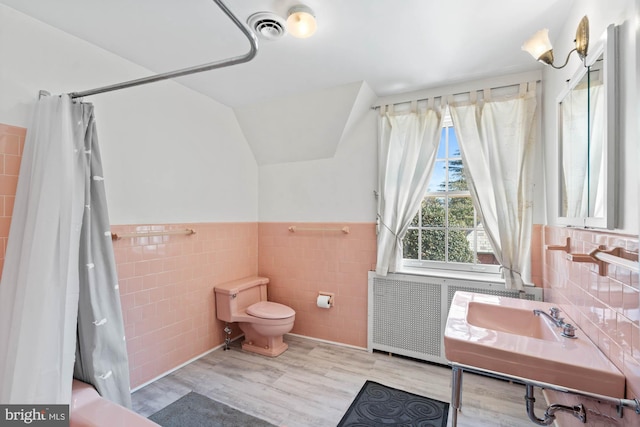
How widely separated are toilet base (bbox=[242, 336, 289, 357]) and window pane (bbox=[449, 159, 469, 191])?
6.97ft

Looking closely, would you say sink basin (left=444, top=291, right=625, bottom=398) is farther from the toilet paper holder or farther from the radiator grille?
the toilet paper holder

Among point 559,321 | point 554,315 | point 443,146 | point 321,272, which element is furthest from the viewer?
point 321,272

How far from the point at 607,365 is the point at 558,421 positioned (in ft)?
3.18

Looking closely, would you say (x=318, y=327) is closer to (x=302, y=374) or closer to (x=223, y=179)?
(x=302, y=374)

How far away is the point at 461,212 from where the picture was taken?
2580 millimetres

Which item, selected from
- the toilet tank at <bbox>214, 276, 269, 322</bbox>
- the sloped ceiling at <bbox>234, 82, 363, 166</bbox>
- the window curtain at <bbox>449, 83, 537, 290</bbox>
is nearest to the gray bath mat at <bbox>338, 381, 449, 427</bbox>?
the window curtain at <bbox>449, 83, 537, 290</bbox>

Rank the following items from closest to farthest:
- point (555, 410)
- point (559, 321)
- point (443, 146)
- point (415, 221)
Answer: point (555, 410)
point (559, 321)
point (443, 146)
point (415, 221)

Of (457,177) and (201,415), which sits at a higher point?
(457,177)

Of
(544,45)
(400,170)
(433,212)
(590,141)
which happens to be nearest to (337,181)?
(400,170)

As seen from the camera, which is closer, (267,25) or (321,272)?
(267,25)

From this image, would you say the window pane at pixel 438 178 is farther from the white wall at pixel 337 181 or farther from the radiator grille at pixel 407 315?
the radiator grille at pixel 407 315

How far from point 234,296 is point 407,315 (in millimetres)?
1589
